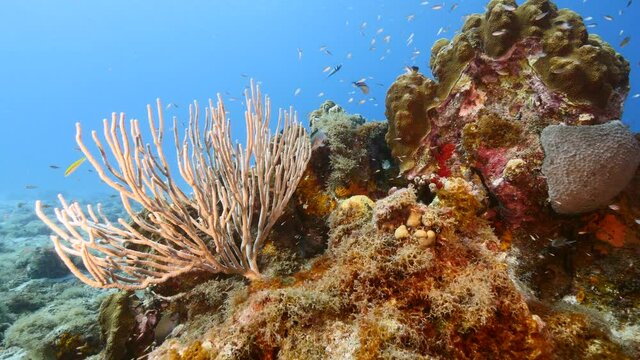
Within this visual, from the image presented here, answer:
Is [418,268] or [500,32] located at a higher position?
[500,32]

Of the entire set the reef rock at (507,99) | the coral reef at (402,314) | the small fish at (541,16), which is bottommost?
the coral reef at (402,314)

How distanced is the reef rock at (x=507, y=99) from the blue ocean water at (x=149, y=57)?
108m

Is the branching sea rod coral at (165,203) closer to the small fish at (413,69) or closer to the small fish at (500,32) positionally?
the small fish at (413,69)

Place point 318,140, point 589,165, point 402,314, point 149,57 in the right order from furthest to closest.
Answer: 1. point 149,57
2. point 318,140
3. point 589,165
4. point 402,314

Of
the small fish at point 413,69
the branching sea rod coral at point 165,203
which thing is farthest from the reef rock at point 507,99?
the branching sea rod coral at point 165,203

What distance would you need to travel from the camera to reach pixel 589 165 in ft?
11.1

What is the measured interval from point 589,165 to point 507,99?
1.27 m

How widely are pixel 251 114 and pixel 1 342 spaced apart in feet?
25.0

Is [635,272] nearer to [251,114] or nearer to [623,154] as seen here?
[623,154]

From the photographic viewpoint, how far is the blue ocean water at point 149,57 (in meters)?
120

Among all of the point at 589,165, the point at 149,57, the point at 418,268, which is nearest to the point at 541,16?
the point at 589,165

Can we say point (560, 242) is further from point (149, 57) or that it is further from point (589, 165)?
point (149, 57)

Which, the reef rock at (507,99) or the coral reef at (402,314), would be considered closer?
the coral reef at (402,314)

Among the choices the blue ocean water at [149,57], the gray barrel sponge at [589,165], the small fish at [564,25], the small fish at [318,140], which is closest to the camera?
the gray barrel sponge at [589,165]
